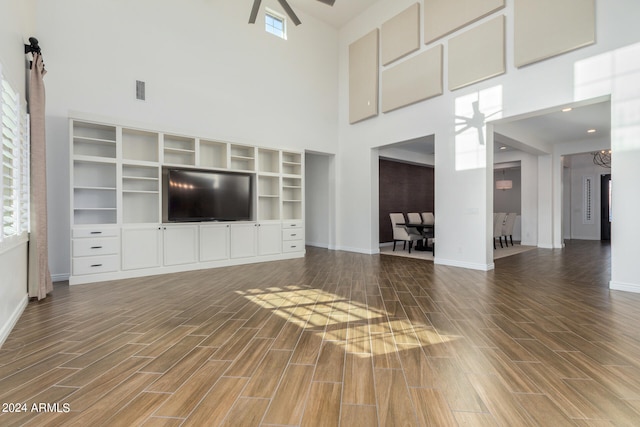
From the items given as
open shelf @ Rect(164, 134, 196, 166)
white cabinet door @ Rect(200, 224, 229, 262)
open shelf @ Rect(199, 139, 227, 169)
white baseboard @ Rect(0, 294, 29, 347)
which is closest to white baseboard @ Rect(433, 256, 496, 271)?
white cabinet door @ Rect(200, 224, 229, 262)

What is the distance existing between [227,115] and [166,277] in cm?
331

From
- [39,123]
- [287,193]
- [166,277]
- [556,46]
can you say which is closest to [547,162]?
[556,46]

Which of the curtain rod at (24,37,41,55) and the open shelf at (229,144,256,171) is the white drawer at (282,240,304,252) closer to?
the open shelf at (229,144,256,171)

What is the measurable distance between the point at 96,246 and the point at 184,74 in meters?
3.32

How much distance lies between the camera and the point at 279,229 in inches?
249

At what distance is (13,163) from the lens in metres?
2.79

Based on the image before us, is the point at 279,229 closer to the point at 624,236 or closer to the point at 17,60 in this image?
the point at 17,60

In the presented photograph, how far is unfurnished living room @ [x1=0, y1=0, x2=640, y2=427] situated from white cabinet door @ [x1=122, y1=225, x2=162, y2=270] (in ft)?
0.11

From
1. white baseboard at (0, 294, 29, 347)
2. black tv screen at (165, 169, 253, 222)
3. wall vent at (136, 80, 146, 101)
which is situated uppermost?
wall vent at (136, 80, 146, 101)

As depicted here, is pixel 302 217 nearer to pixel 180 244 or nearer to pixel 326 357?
pixel 180 244

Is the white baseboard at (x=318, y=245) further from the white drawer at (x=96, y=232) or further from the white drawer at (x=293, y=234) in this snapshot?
the white drawer at (x=96, y=232)

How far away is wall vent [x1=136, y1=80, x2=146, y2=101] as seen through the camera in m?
4.99

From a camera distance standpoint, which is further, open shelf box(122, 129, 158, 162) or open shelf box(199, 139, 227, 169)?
open shelf box(199, 139, 227, 169)

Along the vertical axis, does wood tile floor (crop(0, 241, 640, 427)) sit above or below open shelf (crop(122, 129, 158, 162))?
below
